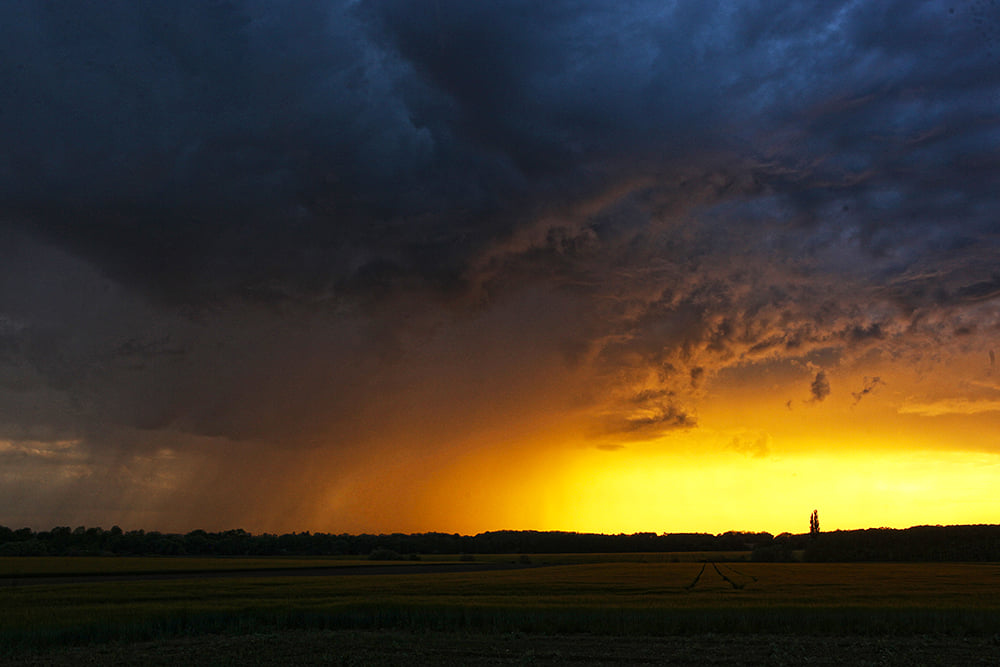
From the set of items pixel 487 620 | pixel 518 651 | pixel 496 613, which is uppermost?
pixel 496 613

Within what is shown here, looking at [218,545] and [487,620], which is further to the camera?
[218,545]

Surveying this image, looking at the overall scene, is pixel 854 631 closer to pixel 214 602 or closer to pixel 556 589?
pixel 556 589

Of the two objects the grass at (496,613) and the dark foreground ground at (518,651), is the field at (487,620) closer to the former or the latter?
the grass at (496,613)

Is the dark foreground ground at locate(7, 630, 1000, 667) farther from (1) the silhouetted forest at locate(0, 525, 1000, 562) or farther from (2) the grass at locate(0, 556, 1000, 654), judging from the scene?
(1) the silhouetted forest at locate(0, 525, 1000, 562)

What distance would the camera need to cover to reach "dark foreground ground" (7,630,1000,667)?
978 inches

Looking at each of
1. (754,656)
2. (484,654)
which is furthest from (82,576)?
(754,656)

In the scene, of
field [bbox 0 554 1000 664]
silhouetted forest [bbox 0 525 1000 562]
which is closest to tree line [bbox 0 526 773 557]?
silhouetted forest [bbox 0 525 1000 562]

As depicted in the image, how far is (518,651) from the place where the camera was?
26922 millimetres

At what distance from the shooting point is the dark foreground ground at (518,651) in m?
24.8

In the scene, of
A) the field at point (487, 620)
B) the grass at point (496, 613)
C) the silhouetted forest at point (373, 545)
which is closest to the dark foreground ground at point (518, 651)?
the field at point (487, 620)

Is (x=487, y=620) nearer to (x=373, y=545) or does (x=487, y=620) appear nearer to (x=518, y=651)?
(x=518, y=651)

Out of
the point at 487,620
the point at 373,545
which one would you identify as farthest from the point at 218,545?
the point at 487,620

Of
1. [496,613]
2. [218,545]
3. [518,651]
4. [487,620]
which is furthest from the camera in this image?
[218,545]

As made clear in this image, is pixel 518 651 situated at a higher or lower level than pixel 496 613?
lower
